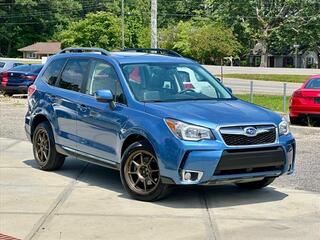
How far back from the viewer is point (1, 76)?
27156 millimetres

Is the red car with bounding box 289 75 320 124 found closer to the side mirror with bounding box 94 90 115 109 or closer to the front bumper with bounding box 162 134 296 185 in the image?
the front bumper with bounding box 162 134 296 185

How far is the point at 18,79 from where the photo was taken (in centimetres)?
2622

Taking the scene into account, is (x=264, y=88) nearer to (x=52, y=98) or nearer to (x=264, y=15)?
(x=52, y=98)

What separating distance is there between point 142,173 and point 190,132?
922 millimetres

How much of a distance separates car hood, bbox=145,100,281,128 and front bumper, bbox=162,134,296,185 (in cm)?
30

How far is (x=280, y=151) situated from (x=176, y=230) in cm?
181

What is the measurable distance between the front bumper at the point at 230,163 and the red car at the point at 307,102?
841 cm

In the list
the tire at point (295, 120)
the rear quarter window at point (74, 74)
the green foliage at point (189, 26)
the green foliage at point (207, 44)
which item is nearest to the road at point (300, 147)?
the tire at point (295, 120)

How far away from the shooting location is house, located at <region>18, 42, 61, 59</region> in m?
92.9

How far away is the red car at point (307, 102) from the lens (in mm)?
15180

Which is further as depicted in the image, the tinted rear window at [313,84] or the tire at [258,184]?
the tinted rear window at [313,84]

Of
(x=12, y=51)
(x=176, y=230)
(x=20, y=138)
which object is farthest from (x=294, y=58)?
(x=176, y=230)

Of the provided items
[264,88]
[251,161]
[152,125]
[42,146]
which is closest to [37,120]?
[42,146]

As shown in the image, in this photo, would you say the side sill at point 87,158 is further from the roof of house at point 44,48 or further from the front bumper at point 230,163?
the roof of house at point 44,48
